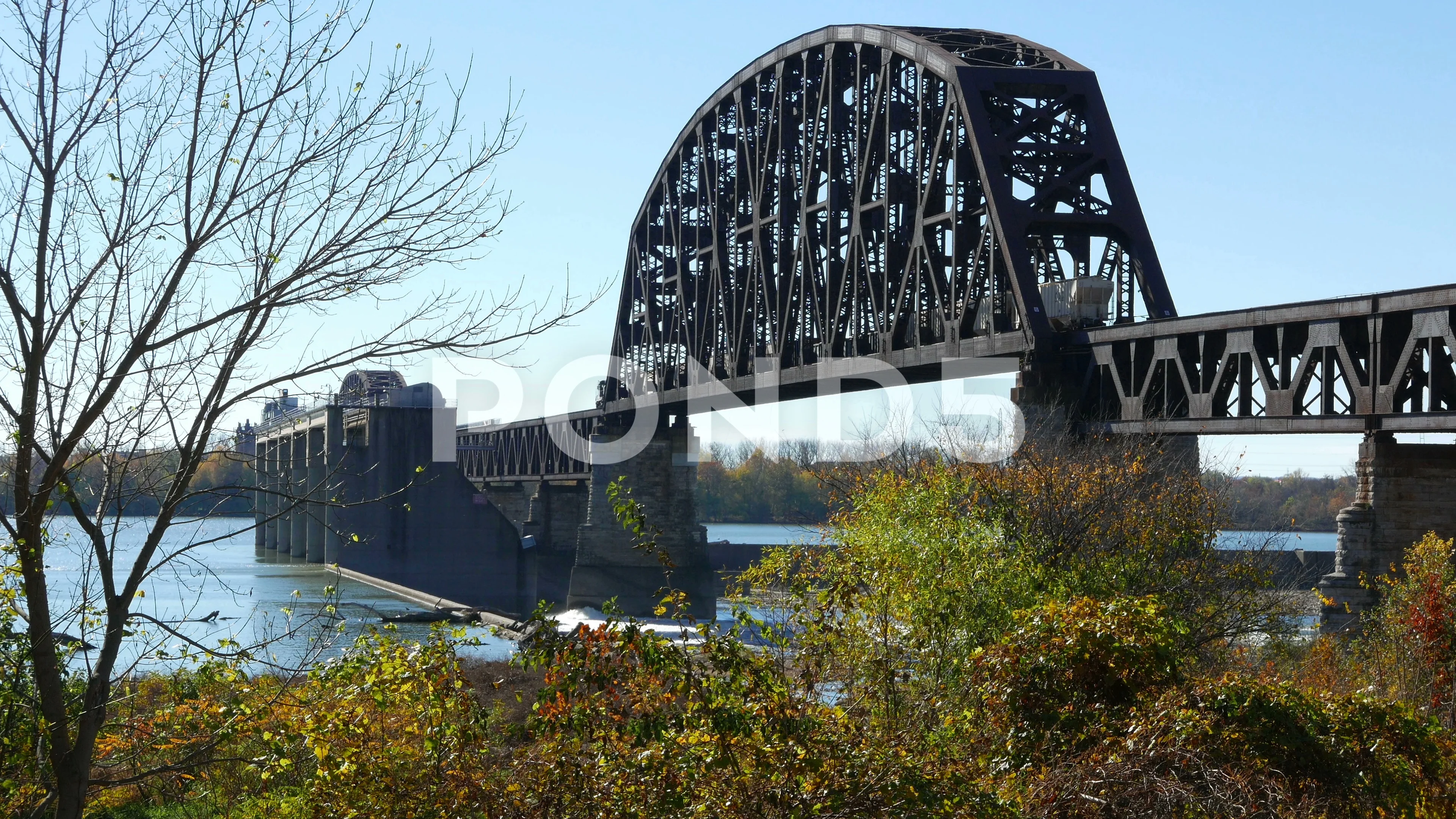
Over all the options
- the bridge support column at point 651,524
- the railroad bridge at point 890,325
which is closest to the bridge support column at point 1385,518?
the railroad bridge at point 890,325

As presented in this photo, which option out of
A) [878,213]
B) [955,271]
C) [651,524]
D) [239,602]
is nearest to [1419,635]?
[955,271]

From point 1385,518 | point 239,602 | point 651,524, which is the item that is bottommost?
point 239,602

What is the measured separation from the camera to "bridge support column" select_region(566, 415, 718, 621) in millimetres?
90812

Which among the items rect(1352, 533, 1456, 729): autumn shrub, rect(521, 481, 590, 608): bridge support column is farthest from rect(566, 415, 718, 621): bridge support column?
rect(1352, 533, 1456, 729): autumn shrub

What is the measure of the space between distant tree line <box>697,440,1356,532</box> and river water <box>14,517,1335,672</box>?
1.93m

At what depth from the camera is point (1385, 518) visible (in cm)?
2536

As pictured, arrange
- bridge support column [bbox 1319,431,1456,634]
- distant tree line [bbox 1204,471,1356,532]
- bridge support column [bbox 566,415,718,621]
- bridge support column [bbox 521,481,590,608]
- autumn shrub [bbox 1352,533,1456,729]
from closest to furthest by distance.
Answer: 1. autumn shrub [bbox 1352,533,1456,729]
2. bridge support column [bbox 1319,431,1456,634]
3. distant tree line [bbox 1204,471,1356,532]
4. bridge support column [bbox 566,415,718,621]
5. bridge support column [bbox 521,481,590,608]

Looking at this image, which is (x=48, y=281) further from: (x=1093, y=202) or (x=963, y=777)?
(x=1093, y=202)

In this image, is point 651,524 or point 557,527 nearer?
point 651,524

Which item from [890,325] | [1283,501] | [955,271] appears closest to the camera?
[955,271]

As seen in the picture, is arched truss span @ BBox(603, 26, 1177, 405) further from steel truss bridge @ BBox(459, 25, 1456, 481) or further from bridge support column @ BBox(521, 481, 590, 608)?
bridge support column @ BBox(521, 481, 590, 608)

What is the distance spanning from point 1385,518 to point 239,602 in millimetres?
78126

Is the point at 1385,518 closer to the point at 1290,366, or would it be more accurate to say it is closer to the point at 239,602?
the point at 1290,366

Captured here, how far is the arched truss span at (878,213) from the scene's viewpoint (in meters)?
41.8
